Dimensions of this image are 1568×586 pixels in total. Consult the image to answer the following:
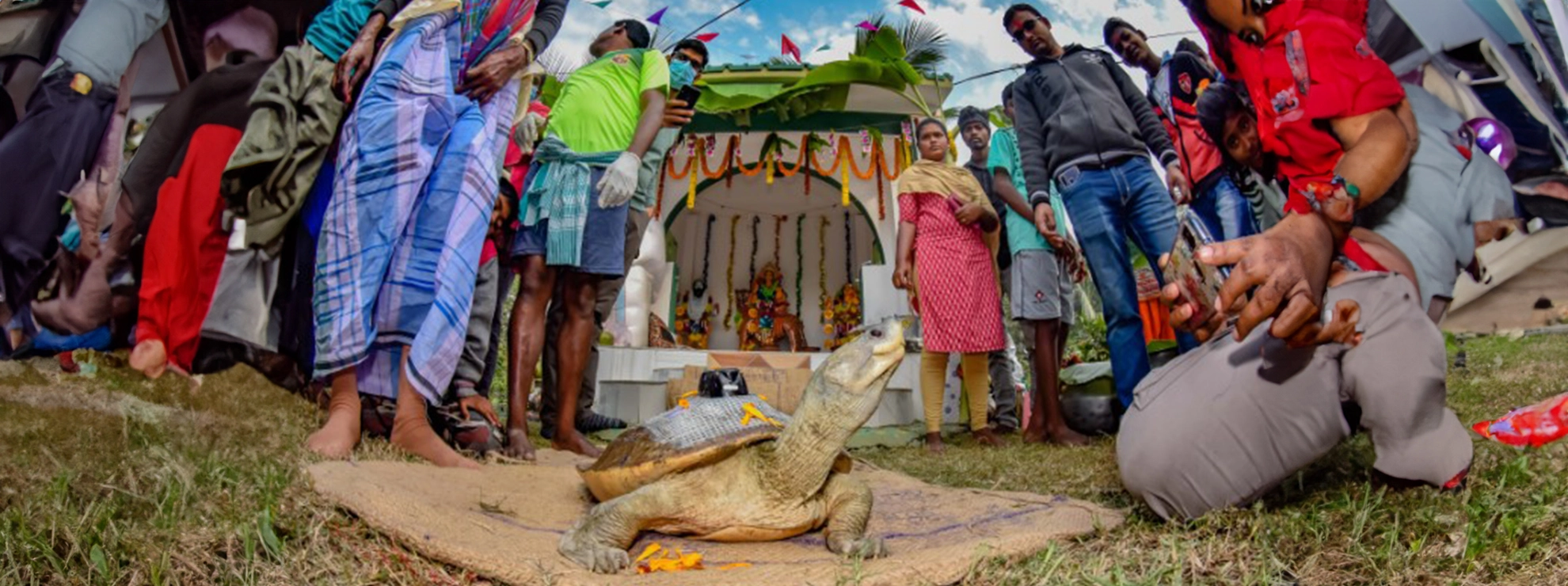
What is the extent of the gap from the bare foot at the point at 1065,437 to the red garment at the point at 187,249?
114 inches

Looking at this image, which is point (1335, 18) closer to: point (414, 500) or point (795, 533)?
point (795, 533)

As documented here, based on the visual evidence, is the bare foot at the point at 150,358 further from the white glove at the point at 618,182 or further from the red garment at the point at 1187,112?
the red garment at the point at 1187,112

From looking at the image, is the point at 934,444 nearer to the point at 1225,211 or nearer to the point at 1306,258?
the point at 1225,211

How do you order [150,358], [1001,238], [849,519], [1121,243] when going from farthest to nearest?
[1001,238], [1121,243], [150,358], [849,519]

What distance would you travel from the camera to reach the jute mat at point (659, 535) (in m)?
1.40

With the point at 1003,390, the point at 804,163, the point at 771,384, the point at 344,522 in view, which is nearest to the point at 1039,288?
the point at 1003,390

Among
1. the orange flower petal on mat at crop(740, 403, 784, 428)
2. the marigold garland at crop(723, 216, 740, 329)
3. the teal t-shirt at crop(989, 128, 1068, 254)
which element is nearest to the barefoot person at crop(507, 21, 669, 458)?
the orange flower petal on mat at crop(740, 403, 784, 428)

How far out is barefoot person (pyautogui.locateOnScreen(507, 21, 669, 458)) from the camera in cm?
306

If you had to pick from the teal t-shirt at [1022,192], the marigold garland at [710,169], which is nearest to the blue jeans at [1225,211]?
the teal t-shirt at [1022,192]

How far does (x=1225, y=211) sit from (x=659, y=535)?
6.52 ft

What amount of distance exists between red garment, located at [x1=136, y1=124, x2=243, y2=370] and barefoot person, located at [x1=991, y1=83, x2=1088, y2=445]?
110 inches

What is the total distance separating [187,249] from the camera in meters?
2.17

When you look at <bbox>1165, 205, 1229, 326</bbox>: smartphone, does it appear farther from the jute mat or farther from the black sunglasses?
the black sunglasses

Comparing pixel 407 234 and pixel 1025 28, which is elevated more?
pixel 1025 28
